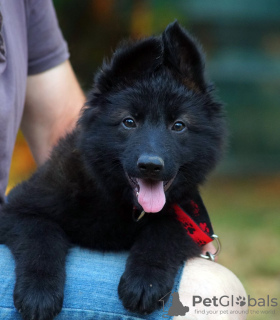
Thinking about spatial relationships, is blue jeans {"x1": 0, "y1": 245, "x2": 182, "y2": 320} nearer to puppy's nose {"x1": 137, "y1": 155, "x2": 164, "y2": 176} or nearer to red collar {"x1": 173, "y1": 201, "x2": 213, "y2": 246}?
red collar {"x1": 173, "y1": 201, "x2": 213, "y2": 246}

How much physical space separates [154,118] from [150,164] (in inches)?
13.1

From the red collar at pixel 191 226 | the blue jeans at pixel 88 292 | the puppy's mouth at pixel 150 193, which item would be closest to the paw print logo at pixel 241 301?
the blue jeans at pixel 88 292

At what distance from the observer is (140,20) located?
7.25 metres

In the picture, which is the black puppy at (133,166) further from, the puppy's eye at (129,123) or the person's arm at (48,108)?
the person's arm at (48,108)

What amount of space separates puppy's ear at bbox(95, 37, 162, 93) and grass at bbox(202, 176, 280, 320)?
121 centimetres

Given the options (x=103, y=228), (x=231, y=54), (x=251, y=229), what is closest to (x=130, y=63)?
(x=103, y=228)

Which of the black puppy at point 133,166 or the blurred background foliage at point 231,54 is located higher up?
the black puppy at point 133,166

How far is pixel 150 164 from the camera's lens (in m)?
2.38

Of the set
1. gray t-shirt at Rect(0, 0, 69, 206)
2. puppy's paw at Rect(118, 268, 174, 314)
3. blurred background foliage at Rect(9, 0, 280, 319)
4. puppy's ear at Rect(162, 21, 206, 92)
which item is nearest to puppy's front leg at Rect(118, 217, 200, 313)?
puppy's paw at Rect(118, 268, 174, 314)

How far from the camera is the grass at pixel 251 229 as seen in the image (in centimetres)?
484

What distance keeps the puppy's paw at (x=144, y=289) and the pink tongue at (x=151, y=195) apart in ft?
0.96

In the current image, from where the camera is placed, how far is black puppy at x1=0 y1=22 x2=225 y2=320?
2.54 meters

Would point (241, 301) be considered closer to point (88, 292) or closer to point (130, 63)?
point (88, 292)

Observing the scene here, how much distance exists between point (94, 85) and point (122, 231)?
2.58 ft
